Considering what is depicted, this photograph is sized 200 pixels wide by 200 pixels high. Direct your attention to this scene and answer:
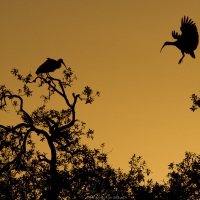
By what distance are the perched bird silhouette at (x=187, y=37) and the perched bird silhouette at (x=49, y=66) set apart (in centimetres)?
866

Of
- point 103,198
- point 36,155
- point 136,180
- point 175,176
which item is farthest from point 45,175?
point 175,176

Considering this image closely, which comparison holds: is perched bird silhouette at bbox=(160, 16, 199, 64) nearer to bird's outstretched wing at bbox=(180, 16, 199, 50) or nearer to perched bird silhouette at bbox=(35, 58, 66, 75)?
bird's outstretched wing at bbox=(180, 16, 199, 50)

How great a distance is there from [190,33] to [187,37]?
38cm

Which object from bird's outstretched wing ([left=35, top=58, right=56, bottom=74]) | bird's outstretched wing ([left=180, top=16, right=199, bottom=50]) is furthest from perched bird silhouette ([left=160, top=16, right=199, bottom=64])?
bird's outstretched wing ([left=35, top=58, right=56, bottom=74])

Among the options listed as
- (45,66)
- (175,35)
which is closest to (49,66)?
(45,66)

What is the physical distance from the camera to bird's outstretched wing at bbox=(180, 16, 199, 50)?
24859 mm

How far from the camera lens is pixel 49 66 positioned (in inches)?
1300

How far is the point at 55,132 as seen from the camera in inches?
1252

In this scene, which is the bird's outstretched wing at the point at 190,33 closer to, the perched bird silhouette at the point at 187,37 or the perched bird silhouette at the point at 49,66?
the perched bird silhouette at the point at 187,37

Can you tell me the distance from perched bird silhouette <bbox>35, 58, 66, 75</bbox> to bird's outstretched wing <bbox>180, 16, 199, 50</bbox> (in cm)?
948

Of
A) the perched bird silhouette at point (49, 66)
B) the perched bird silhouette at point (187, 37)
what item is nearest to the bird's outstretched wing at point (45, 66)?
the perched bird silhouette at point (49, 66)

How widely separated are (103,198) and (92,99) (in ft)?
19.8

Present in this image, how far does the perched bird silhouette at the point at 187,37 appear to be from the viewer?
24906 millimetres

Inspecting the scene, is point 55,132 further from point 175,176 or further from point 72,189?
point 175,176
